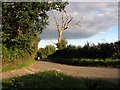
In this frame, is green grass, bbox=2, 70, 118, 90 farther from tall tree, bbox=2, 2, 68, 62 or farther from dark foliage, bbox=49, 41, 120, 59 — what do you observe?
dark foliage, bbox=49, 41, 120, 59

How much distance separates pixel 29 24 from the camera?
37.6 feet

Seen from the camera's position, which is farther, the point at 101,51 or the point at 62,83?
the point at 101,51

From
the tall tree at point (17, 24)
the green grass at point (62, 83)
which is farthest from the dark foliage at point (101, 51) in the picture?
the green grass at point (62, 83)

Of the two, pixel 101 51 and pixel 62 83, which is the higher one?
pixel 101 51

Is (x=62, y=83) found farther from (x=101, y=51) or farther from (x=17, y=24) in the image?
(x=101, y=51)

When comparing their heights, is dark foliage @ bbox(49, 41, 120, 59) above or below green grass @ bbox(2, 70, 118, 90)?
above

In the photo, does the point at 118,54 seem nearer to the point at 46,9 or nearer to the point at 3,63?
→ the point at 46,9

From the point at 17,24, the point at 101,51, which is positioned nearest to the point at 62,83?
the point at 17,24

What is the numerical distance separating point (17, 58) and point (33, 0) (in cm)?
645

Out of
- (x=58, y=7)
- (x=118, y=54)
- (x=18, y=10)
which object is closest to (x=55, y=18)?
(x=58, y=7)

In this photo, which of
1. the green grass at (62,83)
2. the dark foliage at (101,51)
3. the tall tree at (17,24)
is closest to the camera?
the green grass at (62,83)

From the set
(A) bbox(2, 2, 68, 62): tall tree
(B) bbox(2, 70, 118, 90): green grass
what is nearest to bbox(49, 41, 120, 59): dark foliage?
(A) bbox(2, 2, 68, 62): tall tree

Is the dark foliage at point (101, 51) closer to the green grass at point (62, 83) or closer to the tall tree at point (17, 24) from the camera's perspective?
the tall tree at point (17, 24)

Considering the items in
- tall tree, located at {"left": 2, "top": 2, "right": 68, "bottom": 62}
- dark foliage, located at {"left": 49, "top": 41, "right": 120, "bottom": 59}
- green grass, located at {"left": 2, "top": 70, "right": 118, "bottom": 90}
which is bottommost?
green grass, located at {"left": 2, "top": 70, "right": 118, "bottom": 90}
